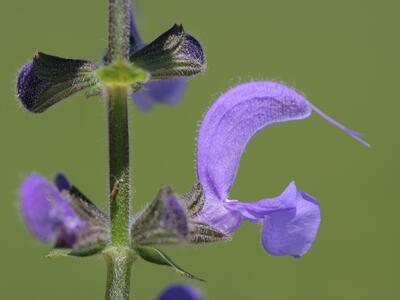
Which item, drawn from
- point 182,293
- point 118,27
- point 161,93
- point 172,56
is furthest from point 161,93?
point 182,293

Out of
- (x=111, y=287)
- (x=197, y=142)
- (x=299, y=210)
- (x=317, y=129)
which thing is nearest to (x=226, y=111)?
(x=197, y=142)

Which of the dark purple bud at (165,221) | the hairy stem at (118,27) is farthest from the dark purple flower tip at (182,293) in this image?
the hairy stem at (118,27)

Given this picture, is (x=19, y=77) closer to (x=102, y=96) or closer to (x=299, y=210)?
(x=102, y=96)

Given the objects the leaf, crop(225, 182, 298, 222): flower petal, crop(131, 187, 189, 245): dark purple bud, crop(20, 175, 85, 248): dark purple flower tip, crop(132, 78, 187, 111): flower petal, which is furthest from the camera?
crop(132, 78, 187, 111): flower petal

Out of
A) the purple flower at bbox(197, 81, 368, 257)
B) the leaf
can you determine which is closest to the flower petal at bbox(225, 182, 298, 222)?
the purple flower at bbox(197, 81, 368, 257)

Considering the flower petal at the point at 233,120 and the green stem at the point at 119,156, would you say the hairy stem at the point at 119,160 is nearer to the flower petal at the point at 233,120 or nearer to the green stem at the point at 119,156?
the green stem at the point at 119,156

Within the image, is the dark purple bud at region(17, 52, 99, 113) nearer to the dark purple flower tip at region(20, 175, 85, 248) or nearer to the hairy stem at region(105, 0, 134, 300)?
the hairy stem at region(105, 0, 134, 300)
